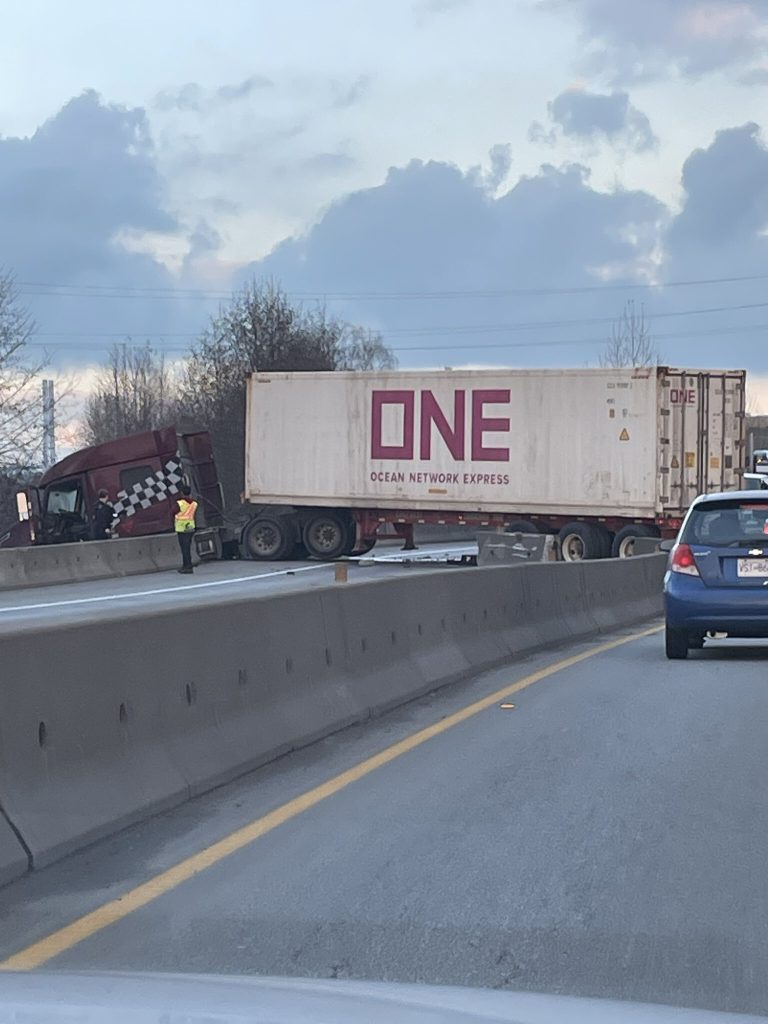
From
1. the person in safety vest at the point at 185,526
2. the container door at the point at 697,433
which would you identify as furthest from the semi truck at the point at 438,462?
the person in safety vest at the point at 185,526

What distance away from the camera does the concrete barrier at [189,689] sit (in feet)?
23.2

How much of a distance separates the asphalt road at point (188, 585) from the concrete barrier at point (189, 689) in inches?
387

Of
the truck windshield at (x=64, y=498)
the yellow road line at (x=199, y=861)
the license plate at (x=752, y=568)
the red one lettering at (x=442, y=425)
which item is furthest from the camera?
the truck windshield at (x=64, y=498)

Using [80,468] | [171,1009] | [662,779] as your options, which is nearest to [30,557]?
[80,468]

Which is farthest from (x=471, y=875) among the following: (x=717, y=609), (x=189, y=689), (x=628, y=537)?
(x=628, y=537)

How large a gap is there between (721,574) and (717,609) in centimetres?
35

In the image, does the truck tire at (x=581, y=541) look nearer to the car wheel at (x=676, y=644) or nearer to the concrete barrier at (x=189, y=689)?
the car wheel at (x=676, y=644)

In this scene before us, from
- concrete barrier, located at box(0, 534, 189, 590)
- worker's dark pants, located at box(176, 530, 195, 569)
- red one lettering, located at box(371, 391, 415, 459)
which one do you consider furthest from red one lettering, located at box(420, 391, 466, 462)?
concrete barrier, located at box(0, 534, 189, 590)

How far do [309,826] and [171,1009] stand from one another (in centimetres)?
447

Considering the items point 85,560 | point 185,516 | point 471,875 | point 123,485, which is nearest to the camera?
point 471,875

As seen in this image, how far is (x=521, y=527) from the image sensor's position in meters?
36.3

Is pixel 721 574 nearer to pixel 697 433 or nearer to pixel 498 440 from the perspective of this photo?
→ pixel 697 433

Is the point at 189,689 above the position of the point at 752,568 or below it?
below

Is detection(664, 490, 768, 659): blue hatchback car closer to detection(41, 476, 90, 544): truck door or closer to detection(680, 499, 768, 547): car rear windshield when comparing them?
detection(680, 499, 768, 547): car rear windshield
